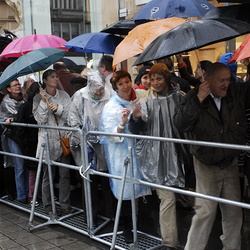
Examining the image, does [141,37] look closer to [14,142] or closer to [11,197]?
[14,142]

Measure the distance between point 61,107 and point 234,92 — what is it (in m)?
2.82

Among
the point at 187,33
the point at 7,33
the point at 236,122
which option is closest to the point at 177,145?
the point at 236,122

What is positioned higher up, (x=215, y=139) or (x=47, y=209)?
(x=215, y=139)

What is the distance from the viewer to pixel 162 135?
5070mm

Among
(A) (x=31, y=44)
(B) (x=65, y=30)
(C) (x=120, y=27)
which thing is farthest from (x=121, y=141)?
(B) (x=65, y=30)

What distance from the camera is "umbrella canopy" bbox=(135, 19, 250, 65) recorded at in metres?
4.31

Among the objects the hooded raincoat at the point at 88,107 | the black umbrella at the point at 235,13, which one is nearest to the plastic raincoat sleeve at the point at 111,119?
the hooded raincoat at the point at 88,107

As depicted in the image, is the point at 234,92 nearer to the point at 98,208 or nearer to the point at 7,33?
the point at 98,208

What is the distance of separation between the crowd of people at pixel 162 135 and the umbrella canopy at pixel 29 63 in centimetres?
23

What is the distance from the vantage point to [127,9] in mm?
11812

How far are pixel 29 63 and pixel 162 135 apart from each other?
217 centimetres

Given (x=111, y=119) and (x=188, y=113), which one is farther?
(x=111, y=119)

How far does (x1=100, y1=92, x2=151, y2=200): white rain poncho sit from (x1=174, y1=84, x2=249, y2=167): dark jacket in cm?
90

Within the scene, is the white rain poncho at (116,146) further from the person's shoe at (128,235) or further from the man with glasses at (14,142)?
the man with glasses at (14,142)
